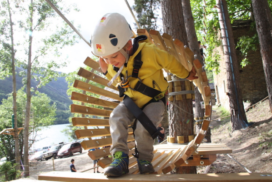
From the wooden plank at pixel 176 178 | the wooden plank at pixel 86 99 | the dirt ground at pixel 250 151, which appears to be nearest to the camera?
the wooden plank at pixel 176 178

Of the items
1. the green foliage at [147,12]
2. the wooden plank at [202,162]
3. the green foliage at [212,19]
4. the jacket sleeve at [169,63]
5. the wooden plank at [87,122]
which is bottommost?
the wooden plank at [202,162]

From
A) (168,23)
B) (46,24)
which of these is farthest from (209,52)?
(46,24)

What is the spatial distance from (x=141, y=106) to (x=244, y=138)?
7076 mm

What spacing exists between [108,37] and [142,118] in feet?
2.47

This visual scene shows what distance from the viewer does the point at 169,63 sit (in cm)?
213

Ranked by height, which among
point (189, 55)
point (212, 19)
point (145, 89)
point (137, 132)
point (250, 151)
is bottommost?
point (250, 151)

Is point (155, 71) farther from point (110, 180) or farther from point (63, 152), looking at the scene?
point (63, 152)

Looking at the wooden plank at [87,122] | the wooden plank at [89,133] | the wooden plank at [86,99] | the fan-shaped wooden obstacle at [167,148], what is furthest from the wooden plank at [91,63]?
the wooden plank at [89,133]

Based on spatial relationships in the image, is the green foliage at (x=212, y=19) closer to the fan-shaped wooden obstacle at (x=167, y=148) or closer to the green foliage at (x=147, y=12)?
the green foliage at (x=147, y=12)

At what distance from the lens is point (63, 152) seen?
2561cm

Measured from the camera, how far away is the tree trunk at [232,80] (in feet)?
29.1

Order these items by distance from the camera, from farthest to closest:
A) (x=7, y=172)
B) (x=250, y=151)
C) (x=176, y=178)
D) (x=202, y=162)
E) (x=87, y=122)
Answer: (x=7, y=172)
(x=250, y=151)
(x=202, y=162)
(x=87, y=122)
(x=176, y=178)

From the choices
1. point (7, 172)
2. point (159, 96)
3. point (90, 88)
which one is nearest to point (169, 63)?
point (159, 96)

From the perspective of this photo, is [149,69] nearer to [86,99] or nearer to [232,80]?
[86,99]
